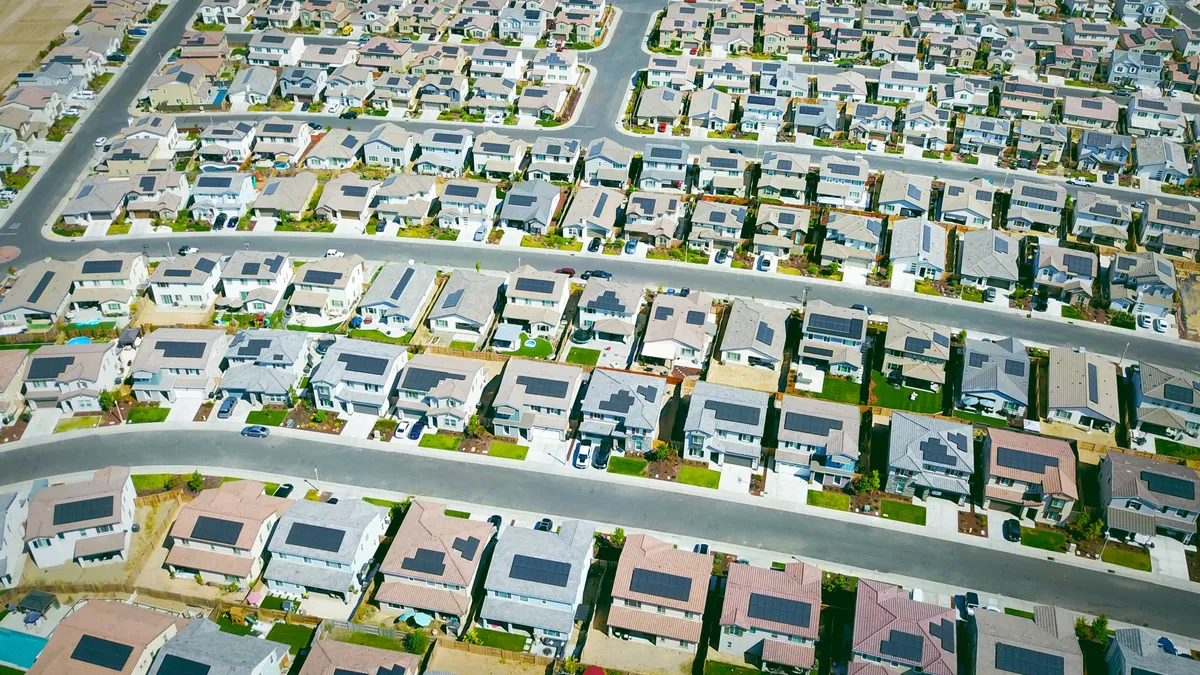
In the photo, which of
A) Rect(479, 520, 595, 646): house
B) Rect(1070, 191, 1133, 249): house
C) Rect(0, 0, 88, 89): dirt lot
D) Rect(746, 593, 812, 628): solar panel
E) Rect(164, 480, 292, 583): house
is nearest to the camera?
Rect(746, 593, 812, 628): solar panel

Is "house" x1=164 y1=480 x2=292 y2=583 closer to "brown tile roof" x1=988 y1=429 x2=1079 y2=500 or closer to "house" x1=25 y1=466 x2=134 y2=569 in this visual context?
"house" x1=25 y1=466 x2=134 y2=569

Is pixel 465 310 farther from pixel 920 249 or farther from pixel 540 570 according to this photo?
pixel 920 249

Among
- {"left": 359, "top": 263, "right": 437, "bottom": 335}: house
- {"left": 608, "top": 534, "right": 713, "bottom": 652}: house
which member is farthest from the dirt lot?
{"left": 608, "top": 534, "right": 713, "bottom": 652}: house

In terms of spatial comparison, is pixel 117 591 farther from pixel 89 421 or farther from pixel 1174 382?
pixel 1174 382

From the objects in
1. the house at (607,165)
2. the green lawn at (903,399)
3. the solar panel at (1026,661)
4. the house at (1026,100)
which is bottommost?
the solar panel at (1026,661)

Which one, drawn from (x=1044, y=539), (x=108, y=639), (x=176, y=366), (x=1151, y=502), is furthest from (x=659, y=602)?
(x=176, y=366)

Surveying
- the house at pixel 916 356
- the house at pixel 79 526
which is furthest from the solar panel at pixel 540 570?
the house at pixel 916 356

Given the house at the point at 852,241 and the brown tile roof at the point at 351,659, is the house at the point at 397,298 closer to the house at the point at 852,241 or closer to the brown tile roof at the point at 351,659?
the brown tile roof at the point at 351,659
